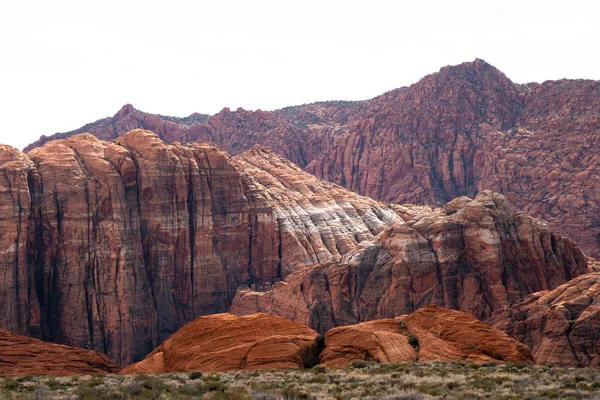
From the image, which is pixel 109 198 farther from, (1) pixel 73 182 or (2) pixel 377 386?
(2) pixel 377 386

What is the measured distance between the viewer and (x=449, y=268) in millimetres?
67812

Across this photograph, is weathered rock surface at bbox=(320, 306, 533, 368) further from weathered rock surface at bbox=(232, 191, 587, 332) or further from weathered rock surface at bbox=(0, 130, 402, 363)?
weathered rock surface at bbox=(0, 130, 402, 363)

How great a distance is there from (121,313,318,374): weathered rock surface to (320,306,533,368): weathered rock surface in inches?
81.5

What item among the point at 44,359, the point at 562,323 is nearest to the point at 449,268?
the point at 562,323

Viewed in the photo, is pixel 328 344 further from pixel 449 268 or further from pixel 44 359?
pixel 449 268

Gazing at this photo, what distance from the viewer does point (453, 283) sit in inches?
2655

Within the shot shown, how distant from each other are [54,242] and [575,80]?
456 feet

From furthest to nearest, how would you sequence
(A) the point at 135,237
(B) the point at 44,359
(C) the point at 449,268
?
(A) the point at 135,237, (C) the point at 449,268, (B) the point at 44,359

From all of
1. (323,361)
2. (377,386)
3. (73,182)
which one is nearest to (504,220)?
(323,361)

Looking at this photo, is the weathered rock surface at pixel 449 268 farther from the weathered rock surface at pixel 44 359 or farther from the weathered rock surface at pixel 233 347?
the weathered rock surface at pixel 44 359

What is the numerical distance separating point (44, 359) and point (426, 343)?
24054 millimetres

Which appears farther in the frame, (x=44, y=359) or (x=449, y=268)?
(x=449, y=268)

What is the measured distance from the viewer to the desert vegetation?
82.9 feet

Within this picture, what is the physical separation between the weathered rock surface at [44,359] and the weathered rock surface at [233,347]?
12.6ft
